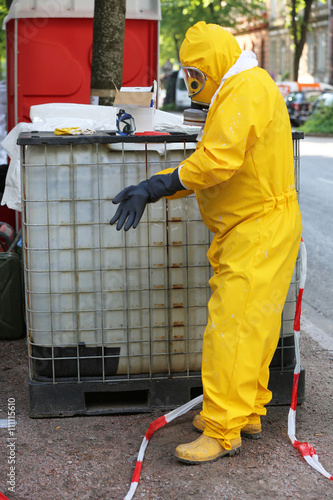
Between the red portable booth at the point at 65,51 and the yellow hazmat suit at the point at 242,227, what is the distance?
4747mm

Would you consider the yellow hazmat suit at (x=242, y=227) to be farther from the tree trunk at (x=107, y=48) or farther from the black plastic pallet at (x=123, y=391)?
the tree trunk at (x=107, y=48)

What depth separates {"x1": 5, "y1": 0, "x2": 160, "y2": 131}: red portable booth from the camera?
7.65 m

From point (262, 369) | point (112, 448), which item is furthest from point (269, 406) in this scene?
point (112, 448)

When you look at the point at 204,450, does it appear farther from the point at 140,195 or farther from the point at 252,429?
the point at 140,195

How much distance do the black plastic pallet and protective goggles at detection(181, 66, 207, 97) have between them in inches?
55.7

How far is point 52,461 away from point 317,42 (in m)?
48.8

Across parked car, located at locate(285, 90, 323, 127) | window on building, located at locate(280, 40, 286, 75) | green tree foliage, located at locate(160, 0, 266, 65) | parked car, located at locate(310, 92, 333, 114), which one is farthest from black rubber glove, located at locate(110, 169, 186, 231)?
window on building, located at locate(280, 40, 286, 75)

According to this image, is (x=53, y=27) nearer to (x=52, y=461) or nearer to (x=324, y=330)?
(x=324, y=330)

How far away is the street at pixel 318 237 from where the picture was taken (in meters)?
6.16

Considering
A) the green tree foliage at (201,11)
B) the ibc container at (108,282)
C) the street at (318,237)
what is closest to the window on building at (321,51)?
the green tree foliage at (201,11)

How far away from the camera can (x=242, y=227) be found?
3225mm

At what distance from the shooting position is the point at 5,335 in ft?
17.1

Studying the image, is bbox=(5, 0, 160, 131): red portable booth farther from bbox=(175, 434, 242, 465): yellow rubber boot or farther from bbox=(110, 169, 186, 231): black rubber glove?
bbox=(175, 434, 242, 465): yellow rubber boot

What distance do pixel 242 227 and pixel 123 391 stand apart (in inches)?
47.0
